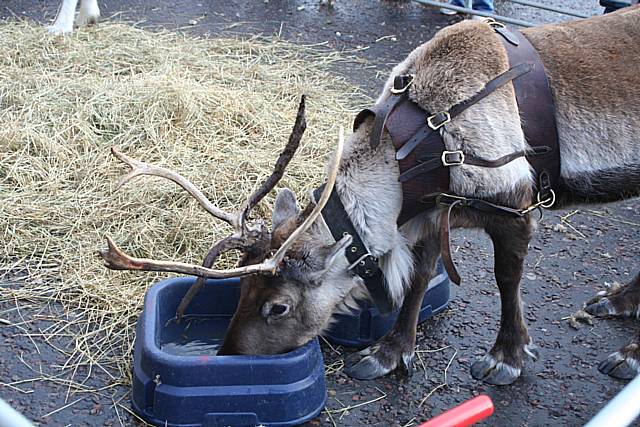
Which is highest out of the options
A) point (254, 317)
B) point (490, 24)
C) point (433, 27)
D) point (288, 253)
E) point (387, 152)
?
point (490, 24)

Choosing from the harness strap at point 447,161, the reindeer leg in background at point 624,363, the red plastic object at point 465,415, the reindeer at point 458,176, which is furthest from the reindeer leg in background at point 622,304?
the red plastic object at point 465,415

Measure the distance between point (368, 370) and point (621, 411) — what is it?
209 centimetres

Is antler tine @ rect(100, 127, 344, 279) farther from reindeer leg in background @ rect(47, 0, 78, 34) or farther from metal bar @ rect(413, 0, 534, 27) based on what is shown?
metal bar @ rect(413, 0, 534, 27)

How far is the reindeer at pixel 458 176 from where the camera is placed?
311cm

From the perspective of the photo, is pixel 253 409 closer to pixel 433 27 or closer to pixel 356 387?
pixel 356 387

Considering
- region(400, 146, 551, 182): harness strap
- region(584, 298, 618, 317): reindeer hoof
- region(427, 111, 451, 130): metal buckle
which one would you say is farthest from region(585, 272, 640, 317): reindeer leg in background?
region(427, 111, 451, 130): metal buckle

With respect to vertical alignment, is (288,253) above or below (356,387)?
above

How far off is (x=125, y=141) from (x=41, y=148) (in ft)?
1.50

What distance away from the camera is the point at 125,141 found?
16.2 feet

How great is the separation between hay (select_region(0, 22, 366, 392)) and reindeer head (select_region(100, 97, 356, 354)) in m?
0.63

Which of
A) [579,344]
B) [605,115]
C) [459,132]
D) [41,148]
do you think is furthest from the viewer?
[41,148]

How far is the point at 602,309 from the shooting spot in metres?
4.01

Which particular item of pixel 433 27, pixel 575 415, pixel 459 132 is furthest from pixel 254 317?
pixel 433 27

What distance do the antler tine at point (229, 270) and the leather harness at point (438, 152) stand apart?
0.20 metres
